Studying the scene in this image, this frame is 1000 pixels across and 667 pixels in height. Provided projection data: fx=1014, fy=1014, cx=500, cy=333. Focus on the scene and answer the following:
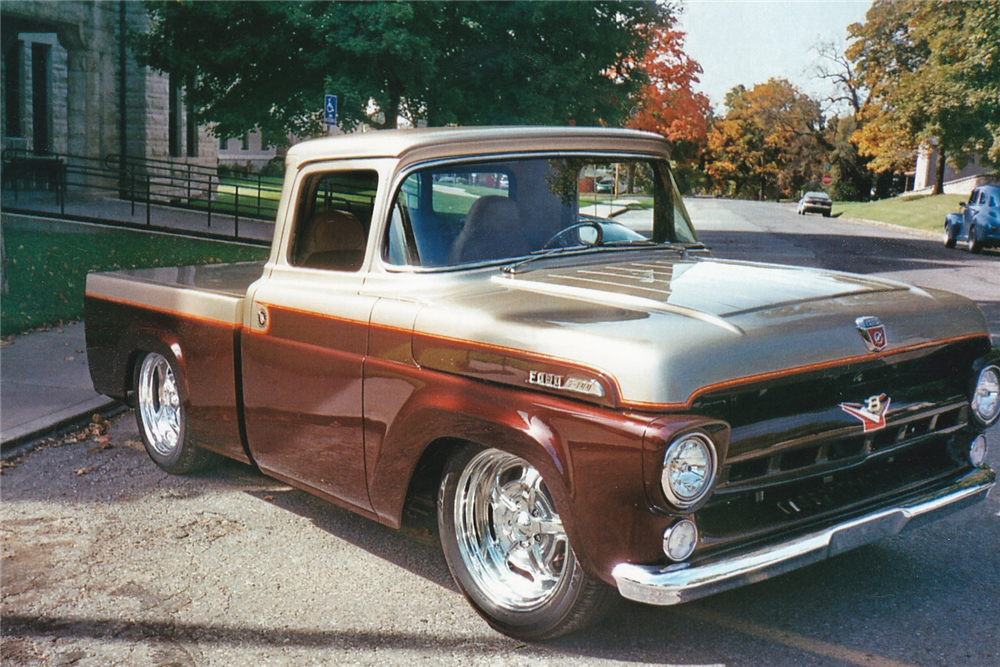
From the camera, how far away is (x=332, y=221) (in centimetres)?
487

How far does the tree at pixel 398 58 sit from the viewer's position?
18.5 meters

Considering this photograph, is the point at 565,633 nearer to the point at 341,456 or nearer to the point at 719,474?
the point at 719,474

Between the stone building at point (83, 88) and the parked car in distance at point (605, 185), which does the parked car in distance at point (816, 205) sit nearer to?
the stone building at point (83, 88)

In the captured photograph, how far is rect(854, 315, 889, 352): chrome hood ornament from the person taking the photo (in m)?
3.73

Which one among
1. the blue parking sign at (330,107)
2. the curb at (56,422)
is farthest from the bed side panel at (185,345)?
the blue parking sign at (330,107)

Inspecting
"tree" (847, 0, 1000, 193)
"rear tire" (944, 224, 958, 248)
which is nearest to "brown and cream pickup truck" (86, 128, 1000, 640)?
"rear tire" (944, 224, 958, 248)

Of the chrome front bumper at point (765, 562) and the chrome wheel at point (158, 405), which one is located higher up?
the chrome front bumper at point (765, 562)

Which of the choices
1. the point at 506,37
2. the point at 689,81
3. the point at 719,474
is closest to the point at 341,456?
the point at 719,474

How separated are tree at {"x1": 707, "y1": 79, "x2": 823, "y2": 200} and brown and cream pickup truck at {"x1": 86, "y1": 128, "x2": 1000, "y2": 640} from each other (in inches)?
3317

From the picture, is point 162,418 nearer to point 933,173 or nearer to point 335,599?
point 335,599

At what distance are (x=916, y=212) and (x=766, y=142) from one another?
46.4 m

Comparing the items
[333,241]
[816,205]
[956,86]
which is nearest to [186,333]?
[333,241]

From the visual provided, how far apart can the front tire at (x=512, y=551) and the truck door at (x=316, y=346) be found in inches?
21.4

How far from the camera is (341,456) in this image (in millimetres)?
4422
